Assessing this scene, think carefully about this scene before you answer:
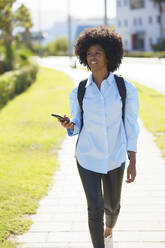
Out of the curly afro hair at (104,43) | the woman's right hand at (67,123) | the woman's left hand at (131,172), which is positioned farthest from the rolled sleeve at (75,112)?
the woman's left hand at (131,172)

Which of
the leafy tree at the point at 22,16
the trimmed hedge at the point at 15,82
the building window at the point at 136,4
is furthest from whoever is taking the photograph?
the building window at the point at 136,4

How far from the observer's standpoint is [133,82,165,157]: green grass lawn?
9867 millimetres

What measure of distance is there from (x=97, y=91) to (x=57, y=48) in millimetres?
95975

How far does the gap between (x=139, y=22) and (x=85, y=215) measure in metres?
78.5

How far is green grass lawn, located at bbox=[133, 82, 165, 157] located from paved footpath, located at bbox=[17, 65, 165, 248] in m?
1.78

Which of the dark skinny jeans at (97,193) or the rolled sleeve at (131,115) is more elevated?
the rolled sleeve at (131,115)

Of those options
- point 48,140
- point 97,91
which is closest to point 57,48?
point 48,140

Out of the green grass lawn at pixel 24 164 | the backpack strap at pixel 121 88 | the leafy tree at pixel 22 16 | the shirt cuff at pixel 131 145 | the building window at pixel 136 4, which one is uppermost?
the building window at pixel 136 4

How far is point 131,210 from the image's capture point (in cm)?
527

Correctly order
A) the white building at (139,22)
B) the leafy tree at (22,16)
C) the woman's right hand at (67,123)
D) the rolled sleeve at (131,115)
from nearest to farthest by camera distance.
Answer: the woman's right hand at (67,123) → the rolled sleeve at (131,115) → the leafy tree at (22,16) → the white building at (139,22)

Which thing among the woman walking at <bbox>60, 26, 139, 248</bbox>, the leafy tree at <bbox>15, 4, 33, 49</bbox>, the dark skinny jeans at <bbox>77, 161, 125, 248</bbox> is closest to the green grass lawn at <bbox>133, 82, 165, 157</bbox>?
the dark skinny jeans at <bbox>77, 161, 125, 248</bbox>

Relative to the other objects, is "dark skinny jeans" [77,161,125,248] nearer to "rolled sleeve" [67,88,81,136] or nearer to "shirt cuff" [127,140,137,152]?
"shirt cuff" [127,140,137,152]

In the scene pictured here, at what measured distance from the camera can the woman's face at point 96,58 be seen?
3.53 meters

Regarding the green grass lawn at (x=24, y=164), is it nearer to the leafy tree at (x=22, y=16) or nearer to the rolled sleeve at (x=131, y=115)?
the rolled sleeve at (x=131, y=115)
